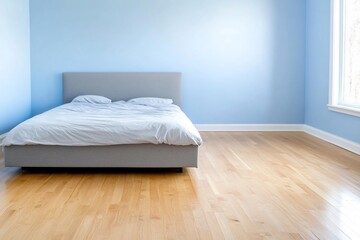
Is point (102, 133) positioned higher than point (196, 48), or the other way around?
point (196, 48)

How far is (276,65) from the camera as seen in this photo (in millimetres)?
6266

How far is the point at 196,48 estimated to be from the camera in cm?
616

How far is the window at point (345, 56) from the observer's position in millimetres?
4895

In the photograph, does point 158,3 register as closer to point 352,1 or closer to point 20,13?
point 20,13

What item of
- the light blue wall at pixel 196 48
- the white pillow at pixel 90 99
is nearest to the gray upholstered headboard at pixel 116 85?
the light blue wall at pixel 196 48

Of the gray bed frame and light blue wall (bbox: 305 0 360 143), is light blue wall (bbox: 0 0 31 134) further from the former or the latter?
light blue wall (bbox: 305 0 360 143)

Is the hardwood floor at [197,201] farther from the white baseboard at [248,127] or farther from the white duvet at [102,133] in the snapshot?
the white baseboard at [248,127]

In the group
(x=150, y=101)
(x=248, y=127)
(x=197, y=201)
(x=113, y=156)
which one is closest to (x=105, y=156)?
(x=113, y=156)

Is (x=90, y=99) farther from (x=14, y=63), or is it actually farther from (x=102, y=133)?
(x=102, y=133)

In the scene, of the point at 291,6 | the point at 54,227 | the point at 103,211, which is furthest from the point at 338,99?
the point at 54,227

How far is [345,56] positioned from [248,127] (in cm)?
180

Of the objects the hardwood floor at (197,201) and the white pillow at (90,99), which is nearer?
the hardwood floor at (197,201)

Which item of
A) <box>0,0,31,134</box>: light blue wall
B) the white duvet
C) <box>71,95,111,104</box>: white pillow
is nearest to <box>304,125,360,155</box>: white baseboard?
the white duvet

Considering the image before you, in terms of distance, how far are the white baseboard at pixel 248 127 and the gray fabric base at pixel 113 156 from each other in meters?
2.66
